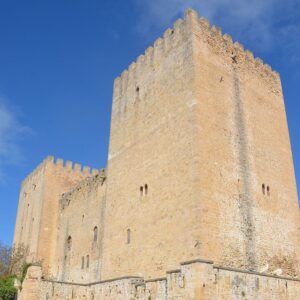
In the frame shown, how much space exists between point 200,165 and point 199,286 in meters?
4.30

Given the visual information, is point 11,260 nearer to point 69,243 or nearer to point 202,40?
point 69,243

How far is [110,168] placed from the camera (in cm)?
1927

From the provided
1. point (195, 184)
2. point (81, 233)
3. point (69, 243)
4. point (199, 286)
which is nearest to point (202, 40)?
point (195, 184)

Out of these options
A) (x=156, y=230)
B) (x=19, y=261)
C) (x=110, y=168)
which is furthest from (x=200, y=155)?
(x=19, y=261)

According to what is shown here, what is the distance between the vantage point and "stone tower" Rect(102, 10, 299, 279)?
1392 centimetres

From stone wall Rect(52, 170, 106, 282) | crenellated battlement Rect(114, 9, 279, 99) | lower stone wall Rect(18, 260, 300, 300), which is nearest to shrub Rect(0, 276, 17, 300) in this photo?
lower stone wall Rect(18, 260, 300, 300)

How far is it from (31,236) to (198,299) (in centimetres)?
1795

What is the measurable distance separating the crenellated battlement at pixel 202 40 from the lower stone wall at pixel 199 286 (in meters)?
8.66

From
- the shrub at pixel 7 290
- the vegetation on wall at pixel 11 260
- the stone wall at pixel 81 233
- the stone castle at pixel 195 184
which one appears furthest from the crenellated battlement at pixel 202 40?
the vegetation on wall at pixel 11 260

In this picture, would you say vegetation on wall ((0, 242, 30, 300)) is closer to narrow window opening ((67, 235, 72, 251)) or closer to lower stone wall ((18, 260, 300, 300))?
narrow window opening ((67, 235, 72, 251))

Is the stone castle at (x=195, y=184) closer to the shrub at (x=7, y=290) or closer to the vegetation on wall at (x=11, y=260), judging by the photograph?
the shrub at (x=7, y=290)

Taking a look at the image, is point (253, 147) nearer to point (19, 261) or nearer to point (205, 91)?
point (205, 91)

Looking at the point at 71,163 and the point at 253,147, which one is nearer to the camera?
the point at 253,147

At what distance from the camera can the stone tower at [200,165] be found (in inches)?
548
